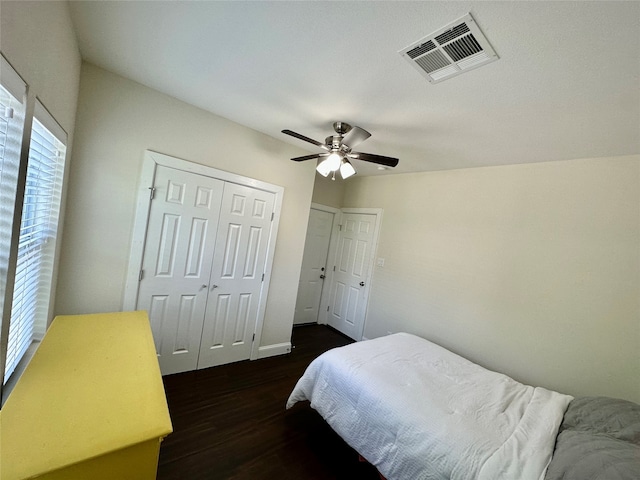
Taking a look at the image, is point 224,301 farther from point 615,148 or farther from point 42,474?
point 615,148

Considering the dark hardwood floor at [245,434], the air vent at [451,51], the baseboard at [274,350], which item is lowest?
the dark hardwood floor at [245,434]

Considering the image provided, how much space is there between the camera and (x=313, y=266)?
4219 millimetres

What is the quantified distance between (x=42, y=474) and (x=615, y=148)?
11.8ft

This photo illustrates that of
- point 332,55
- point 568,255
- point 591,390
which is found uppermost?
point 332,55

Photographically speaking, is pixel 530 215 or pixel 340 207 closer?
pixel 530 215

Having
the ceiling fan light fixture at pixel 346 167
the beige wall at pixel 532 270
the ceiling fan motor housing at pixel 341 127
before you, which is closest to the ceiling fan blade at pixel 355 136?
the ceiling fan motor housing at pixel 341 127

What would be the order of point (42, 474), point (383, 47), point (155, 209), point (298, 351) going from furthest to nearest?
point (298, 351) < point (155, 209) < point (383, 47) < point (42, 474)

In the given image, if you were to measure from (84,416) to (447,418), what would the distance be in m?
1.75

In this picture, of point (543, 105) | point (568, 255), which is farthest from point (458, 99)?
point (568, 255)

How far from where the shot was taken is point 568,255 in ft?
7.14

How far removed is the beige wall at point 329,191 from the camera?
3975 millimetres

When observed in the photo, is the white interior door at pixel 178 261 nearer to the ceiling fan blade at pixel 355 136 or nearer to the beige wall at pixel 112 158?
the beige wall at pixel 112 158

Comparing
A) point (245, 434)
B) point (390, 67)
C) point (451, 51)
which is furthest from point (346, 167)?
point (245, 434)

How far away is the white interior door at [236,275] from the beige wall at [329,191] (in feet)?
4.27
